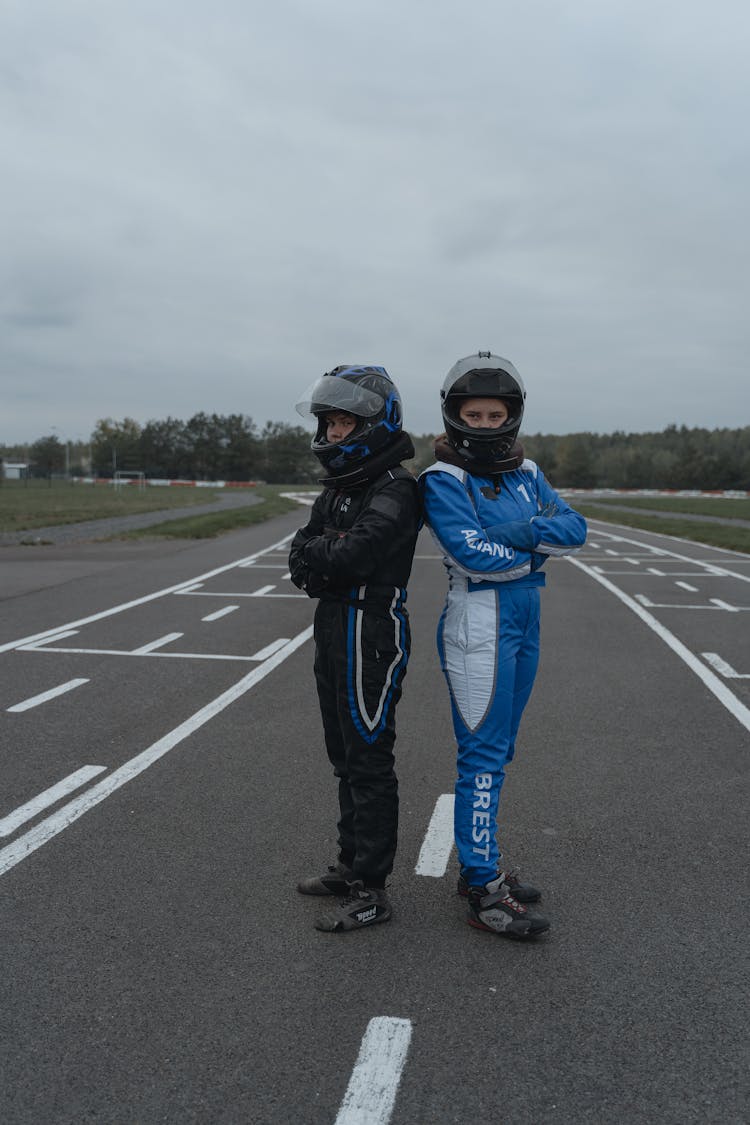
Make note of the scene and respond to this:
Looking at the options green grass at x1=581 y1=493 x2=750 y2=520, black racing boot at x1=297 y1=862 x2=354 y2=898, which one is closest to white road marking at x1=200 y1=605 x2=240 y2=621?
black racing boot at x1=297 y1=862 x2=354 y2=898

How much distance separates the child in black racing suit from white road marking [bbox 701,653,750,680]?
17.9ft

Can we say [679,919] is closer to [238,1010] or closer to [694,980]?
[694,980]

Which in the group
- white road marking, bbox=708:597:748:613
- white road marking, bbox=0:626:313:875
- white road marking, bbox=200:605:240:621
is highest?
white road marking, bbox=0:626:313:875

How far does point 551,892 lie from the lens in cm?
372

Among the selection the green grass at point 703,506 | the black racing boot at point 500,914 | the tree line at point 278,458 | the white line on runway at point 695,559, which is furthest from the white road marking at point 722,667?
the tree line at point 278,458

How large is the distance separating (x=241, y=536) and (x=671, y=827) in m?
22.5

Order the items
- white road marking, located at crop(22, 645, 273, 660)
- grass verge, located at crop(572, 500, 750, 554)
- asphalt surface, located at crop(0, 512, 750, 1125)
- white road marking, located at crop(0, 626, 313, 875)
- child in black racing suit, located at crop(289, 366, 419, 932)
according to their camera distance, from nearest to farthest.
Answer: asphalt surface, located at crop(0, 512, 750, 1125) < child in black racing suit, located at crop(289, 366, 419, 932) < white road marking, located at crop(0, 626, 313, 875) < white road marking, located at crop(22, 645, 273, 660) < grass verge, located at crop(572, 500, 750, 554)

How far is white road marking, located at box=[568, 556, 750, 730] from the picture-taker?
682 centimetres

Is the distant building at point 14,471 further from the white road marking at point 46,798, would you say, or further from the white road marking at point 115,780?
the white road marking at point 46,798

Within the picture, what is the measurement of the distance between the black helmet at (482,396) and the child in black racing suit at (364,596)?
212 mm

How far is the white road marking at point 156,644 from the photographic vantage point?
890 centimetres

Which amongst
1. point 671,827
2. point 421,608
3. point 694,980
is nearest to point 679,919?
point 694,980

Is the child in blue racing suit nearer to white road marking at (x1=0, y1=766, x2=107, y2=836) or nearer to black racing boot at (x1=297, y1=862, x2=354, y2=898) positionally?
black racing boot at (x1=297, y1=862, x2=354, y2=898)

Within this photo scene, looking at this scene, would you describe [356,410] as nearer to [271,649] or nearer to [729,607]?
[271,649]
